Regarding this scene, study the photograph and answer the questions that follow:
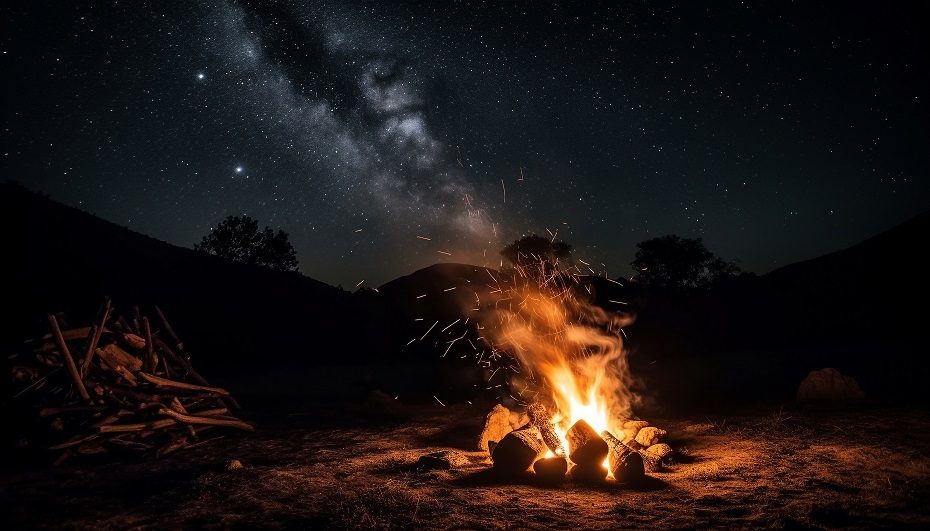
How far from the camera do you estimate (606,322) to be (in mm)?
31469

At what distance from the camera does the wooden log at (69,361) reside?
28.1ft

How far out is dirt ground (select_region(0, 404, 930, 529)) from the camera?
196 inches

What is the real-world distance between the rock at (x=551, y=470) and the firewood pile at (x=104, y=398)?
22.2 ft

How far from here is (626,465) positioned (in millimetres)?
6383

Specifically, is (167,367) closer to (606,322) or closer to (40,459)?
(40,459)

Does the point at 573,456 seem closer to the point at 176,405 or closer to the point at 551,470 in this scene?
the point at 551,470

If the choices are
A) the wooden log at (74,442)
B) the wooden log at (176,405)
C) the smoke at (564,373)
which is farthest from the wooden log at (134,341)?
the smoke at (564,373)

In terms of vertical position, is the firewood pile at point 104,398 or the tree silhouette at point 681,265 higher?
the tree silhouette at point 681,265

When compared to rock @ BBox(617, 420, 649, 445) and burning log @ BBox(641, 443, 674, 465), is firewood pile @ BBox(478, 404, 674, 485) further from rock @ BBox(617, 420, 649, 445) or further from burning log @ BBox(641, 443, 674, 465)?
rock @ BBox(617, 420, 649, 445)

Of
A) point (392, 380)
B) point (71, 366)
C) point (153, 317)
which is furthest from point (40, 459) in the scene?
point (153, 317)

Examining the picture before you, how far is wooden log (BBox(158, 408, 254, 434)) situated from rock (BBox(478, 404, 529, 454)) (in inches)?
210

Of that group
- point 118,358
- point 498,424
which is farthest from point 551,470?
point 118,358

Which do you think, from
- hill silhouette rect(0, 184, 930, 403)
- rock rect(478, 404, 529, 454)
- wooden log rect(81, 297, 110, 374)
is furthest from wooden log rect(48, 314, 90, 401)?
hill silhouette rect(0, 184, 930, 403)

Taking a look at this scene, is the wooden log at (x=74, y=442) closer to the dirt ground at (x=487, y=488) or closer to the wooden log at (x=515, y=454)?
the dirt ground at (x=487, y=488)
